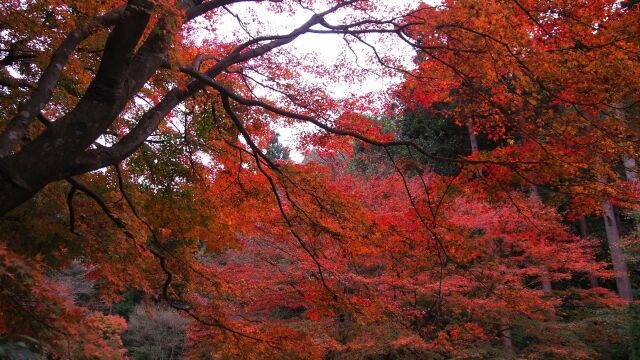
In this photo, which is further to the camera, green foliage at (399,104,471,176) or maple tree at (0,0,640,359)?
green foliage at (399,104,471,176)

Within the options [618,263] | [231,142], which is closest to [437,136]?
[618,263]

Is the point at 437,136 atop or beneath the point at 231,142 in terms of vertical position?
atop

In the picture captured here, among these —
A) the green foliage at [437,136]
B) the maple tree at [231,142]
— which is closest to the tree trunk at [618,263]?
the green foliage at [437,136]

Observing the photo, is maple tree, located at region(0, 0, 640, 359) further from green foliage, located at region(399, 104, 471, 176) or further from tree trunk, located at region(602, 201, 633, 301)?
green foliage, located at region(399, 104, 471, 176)

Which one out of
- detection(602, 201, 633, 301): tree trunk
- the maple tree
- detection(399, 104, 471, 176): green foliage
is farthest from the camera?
detection(399, 104, 471, 176): green foliage

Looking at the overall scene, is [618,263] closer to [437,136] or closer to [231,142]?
[437,136]

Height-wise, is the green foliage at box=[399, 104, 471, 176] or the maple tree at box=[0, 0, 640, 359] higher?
the green foliage at box=[399, 104, 471, 176]

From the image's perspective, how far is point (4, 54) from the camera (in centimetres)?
441

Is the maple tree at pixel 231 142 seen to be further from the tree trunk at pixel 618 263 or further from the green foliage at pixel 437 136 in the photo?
the green foliage at pixel 437 136

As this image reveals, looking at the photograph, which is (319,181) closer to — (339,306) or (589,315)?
(339,306)

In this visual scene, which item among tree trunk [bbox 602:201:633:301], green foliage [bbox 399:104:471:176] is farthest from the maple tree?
green foliage [bbox 399:104:471:176]

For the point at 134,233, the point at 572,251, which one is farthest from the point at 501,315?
the point at 134,233

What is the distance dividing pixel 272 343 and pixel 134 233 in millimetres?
1820

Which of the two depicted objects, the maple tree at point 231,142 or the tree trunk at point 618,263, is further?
the tree trunk at point 618,263
